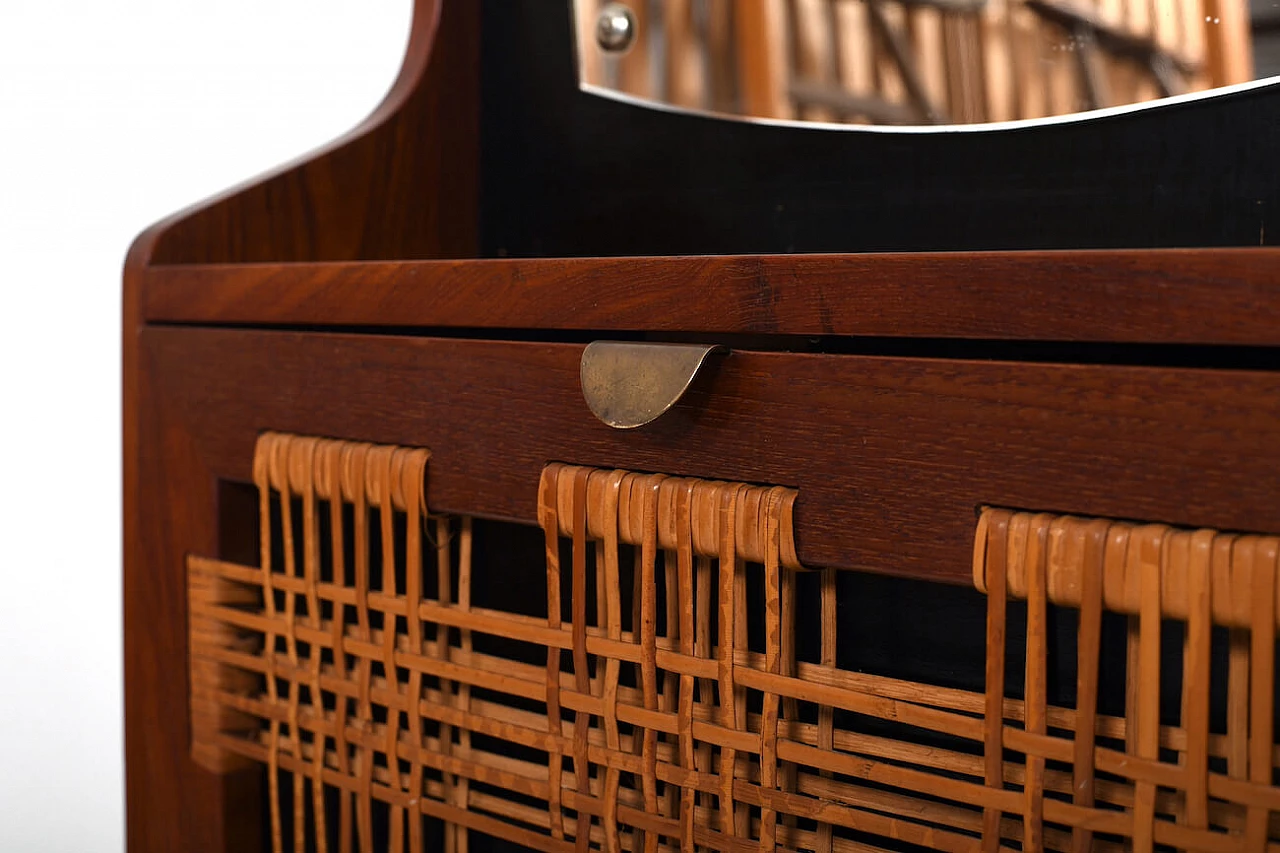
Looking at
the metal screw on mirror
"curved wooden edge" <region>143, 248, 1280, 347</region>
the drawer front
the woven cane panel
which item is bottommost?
the woven cane panel

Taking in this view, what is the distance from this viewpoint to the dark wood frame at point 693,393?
0.35 m

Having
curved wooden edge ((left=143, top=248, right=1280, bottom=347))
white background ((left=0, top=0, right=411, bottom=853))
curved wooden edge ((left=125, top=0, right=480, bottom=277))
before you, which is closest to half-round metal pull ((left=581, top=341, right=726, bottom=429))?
curved wooden edge ((left=143, top=248, right=1280, bottom=347))

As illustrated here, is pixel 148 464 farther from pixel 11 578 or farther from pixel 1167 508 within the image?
pixel 11 578

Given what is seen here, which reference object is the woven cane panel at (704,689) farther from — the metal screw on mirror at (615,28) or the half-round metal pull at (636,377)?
the metal screw on mirror at (615,28)

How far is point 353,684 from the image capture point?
1.77 feet

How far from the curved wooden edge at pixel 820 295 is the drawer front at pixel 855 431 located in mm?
11

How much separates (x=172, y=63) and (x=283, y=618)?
27.9 inches

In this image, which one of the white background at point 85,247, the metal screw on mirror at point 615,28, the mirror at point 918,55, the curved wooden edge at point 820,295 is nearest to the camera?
the curved wooden edge at point 820,295

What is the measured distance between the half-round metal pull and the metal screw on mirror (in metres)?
0.36

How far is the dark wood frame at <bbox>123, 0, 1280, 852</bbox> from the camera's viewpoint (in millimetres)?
350

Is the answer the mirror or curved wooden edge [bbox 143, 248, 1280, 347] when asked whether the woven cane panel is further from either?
the mirror

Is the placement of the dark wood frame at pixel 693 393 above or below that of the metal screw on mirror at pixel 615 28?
below

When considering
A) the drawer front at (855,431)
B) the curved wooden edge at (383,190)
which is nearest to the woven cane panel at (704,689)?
the drawer front at (855,431)

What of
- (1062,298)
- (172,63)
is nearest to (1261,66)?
(1062,298)
